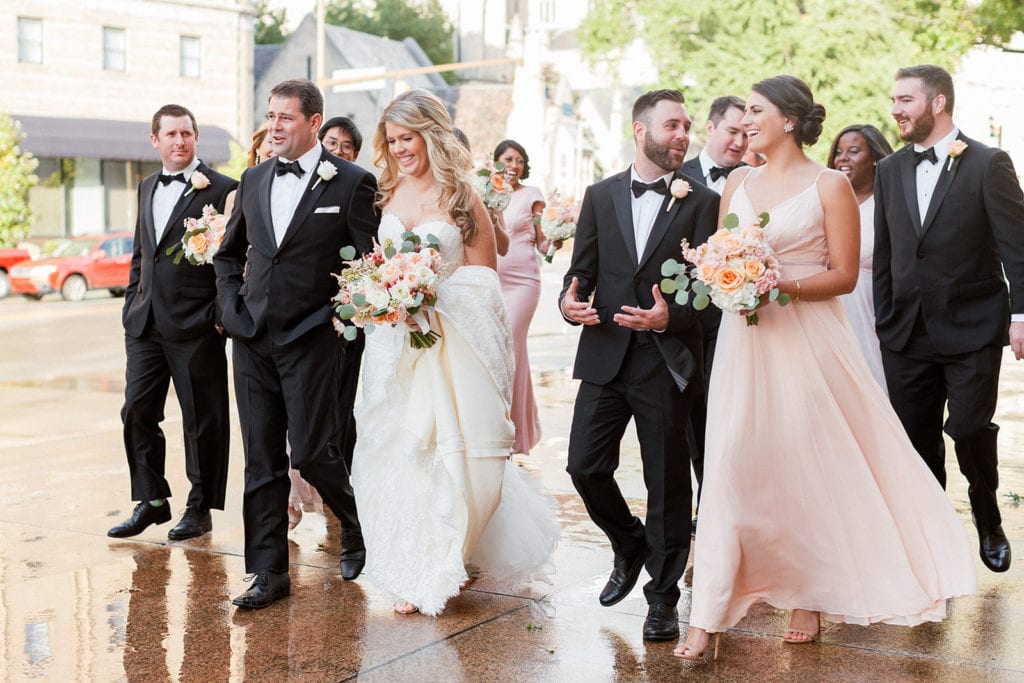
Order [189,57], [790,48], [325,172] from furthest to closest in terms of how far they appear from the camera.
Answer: [189,57] < [790,48] < [325,172]

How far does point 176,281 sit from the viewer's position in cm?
726

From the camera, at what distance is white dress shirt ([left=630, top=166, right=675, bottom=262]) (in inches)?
220

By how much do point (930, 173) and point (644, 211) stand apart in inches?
69.1

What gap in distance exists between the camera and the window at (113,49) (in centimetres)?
4362

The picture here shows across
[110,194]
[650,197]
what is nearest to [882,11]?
[110,194]

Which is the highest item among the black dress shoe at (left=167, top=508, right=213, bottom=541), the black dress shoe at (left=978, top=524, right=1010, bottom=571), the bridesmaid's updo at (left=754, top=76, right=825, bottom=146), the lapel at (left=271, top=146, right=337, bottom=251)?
the bridesmaid's updo at (left=754, top=76, right=825, bottom=146)

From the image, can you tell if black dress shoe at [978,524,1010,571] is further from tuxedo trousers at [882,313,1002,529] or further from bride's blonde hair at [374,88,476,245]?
bride's blonde hair at [374,88,476,245]

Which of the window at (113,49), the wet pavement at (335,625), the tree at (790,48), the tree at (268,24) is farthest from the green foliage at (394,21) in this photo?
the wet pavement at (335,625)

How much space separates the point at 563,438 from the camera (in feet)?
35.7

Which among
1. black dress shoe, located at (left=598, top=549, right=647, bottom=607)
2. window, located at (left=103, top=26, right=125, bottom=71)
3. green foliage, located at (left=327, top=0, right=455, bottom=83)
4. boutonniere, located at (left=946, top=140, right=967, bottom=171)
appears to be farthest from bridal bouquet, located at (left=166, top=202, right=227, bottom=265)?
green foliage, located at (left=327, top=0, right=455, bottom=83)

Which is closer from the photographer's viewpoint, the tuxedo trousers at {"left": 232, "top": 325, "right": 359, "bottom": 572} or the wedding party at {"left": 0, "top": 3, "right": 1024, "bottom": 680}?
the wedding party at {"left": 0, "top": 3, "right": 1024, "bottom": 680}

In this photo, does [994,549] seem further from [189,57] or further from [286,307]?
[189,57]

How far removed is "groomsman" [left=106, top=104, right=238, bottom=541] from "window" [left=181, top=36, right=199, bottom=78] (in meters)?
40.3

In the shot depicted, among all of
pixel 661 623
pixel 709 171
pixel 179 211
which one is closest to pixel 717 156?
pixel 709 171
